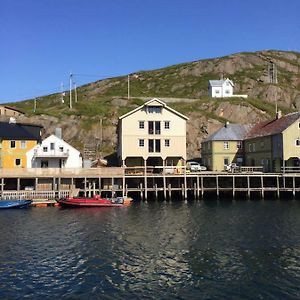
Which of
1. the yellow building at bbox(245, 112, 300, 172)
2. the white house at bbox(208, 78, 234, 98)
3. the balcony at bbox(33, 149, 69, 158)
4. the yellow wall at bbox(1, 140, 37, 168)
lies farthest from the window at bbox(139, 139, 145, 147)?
the white house at bbox(208, 78, 234, 98)

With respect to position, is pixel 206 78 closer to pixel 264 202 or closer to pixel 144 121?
pixel 144 121

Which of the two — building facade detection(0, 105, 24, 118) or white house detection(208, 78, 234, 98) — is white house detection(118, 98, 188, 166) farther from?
white house detection(208, 78, 234, 98)

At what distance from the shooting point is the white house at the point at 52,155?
208ft

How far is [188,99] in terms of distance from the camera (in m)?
113

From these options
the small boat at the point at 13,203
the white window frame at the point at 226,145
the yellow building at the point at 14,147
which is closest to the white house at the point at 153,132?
the white window frame at the point at 226,145

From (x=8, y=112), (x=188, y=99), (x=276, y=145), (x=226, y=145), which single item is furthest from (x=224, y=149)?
(x=8, y=112)

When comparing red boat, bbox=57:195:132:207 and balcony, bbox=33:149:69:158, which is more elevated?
balcony, bbox=33:149:69:158

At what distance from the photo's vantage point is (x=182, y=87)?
488 ft

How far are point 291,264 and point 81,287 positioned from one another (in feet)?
45.8

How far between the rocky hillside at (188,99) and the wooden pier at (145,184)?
78.3 feet

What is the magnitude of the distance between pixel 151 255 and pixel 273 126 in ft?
156

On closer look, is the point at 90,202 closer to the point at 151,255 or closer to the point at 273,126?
the point at 151,255

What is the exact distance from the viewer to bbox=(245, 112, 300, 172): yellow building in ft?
206

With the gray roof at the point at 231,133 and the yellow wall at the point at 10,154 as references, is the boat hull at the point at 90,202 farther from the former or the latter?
the gray roof at the point at 231,133
